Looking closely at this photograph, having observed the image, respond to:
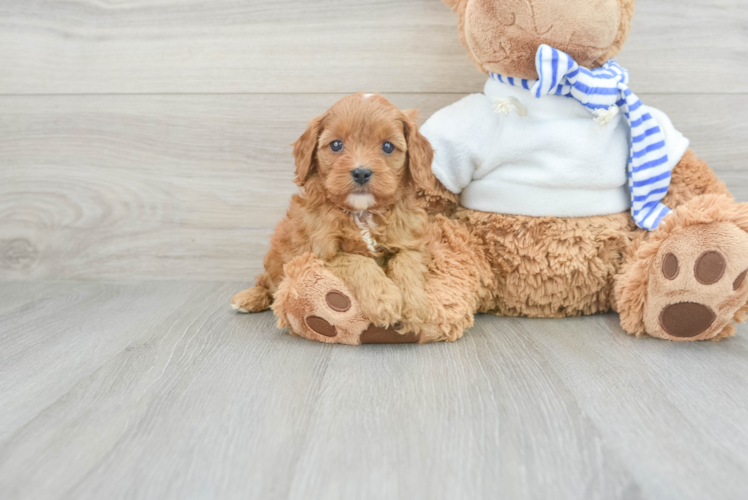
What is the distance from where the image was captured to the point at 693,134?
155cm

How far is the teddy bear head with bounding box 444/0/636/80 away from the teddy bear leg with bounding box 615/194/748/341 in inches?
15.6

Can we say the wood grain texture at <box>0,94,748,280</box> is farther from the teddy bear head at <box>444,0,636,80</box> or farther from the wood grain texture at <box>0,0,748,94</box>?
the teddy bear head at <box>444,0,636,80</box>

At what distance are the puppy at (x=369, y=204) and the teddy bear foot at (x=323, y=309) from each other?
0.07 feet

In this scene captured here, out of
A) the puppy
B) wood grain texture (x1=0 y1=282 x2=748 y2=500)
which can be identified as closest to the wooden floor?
wood grain texture (x1=0 y1=282 x2=748 y2=500)

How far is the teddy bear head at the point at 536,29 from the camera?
1.12m

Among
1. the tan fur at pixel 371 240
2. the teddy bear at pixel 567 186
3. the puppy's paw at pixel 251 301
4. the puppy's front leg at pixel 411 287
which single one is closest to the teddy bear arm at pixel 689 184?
the teddy bear at pixel 567 186

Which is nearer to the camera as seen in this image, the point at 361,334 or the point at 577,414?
the point at 577,414

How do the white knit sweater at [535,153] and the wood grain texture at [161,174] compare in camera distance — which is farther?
the wood grain texture at [161,174]

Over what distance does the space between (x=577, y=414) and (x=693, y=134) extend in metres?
1.09

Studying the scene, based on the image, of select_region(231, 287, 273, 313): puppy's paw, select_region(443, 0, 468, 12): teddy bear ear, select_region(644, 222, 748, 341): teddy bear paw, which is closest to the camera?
select_region(644, 222, 748, 341): teddy bear paw

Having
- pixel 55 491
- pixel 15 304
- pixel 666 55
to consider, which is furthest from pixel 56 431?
pixel 666 55

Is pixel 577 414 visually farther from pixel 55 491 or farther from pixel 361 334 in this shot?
pixel 55 491

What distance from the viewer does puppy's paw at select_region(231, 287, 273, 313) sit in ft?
4.61

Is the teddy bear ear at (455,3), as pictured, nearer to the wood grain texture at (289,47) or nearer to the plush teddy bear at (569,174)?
the plush teddy bear at (569,174)
